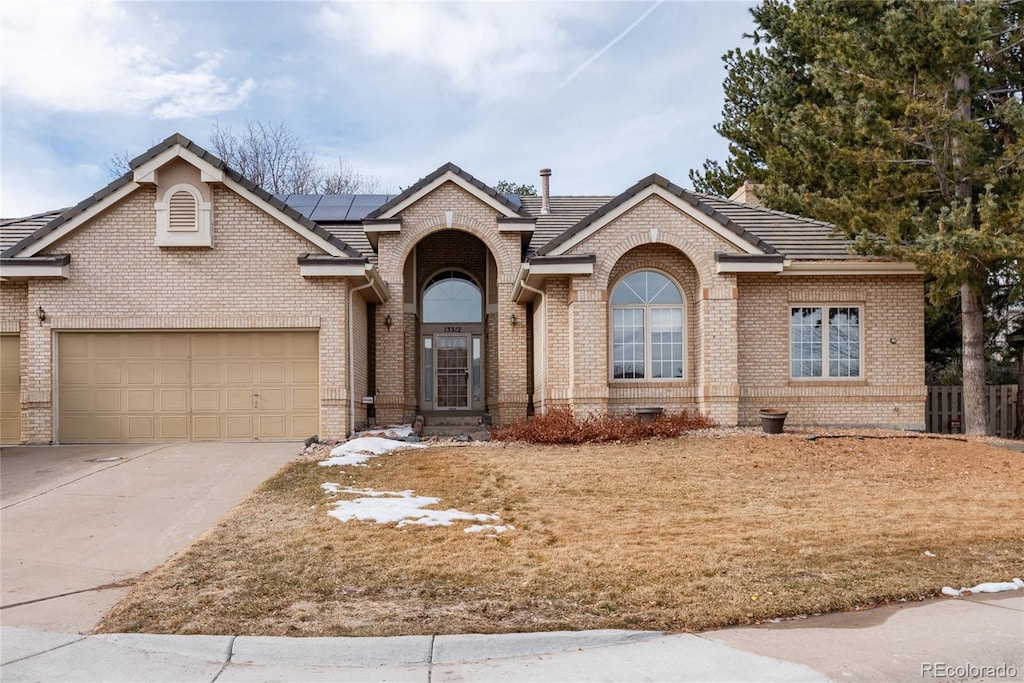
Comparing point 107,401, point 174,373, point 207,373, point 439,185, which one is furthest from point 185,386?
point 439,185

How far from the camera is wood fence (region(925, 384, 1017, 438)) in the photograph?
18984 millimetres

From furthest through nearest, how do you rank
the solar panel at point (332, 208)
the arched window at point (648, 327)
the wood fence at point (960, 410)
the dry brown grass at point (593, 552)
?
the solar panel at point (332, 208)
the wood fence at point (960, 410)
the arched window at point (648, 327)
the dry brown grass at point (593, 552)

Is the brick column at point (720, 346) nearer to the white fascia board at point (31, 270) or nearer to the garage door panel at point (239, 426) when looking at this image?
the garage door panel at point (239, 426)

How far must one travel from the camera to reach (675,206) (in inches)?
646

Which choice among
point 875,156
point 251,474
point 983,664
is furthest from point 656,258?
point 983,664

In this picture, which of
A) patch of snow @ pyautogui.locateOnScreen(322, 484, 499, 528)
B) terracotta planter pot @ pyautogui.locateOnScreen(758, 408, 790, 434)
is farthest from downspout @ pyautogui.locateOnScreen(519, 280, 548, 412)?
patch of snow @ pyautogui.locateOnScreen(322, 484, 499, 528)

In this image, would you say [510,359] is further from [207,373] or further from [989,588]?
[989,588]

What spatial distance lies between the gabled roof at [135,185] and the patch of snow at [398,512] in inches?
274

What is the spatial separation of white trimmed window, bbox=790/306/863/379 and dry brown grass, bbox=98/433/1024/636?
5568 mm

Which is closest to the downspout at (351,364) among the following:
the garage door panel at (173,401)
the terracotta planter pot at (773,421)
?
the garage door panel at (173,401)

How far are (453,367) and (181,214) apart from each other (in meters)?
8.24

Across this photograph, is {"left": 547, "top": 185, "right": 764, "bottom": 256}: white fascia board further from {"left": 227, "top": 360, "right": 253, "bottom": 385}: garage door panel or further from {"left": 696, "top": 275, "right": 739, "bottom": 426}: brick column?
{"left": 227, "top": 360, "right": 253, "bottom": 385}: garage door panel

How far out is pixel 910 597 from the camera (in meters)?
6.20

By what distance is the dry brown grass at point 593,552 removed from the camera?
5773 millimetres
